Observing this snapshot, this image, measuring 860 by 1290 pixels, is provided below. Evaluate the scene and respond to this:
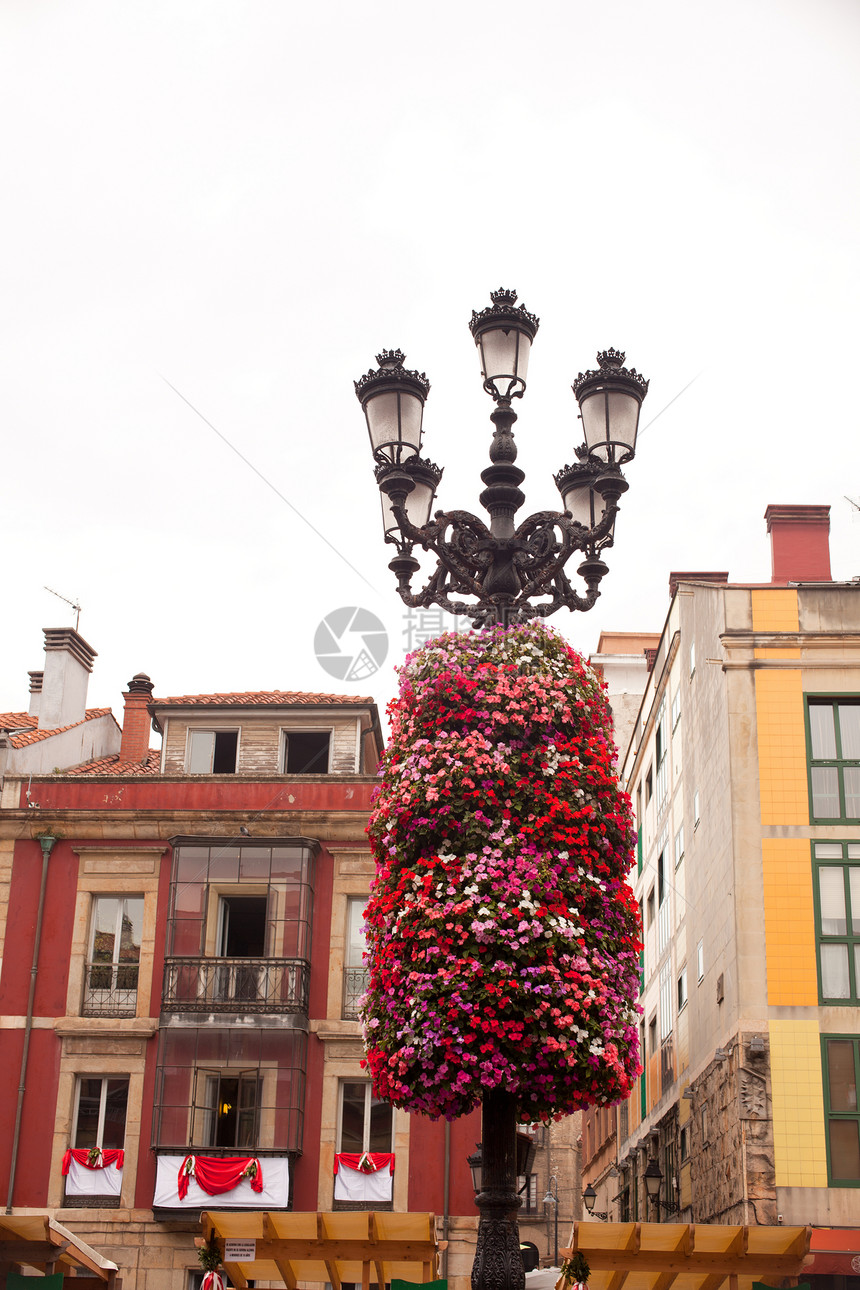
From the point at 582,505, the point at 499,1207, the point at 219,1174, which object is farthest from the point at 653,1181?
the point at 582,505

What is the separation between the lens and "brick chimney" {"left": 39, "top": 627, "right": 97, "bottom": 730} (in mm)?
32438

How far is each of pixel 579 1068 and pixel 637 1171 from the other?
2481 cm

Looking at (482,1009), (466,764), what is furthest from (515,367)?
(482,1009)

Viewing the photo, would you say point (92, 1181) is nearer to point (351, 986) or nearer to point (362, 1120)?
point (362, 1120)

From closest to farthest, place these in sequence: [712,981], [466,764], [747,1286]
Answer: [466,764]
[747,1286]
[712,981]

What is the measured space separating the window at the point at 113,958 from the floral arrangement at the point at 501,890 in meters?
15.2

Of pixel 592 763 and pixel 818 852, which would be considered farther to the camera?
pixel 818 852

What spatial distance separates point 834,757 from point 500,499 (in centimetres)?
1245

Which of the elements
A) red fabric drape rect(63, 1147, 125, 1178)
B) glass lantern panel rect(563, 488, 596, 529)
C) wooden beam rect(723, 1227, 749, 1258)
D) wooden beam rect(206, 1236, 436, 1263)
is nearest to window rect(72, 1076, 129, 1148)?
red fabric drape rect(63, 1147, 125, 1178)

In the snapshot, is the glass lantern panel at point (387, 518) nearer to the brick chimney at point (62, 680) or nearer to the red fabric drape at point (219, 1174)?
the red fabric drape at point (219, 1174)

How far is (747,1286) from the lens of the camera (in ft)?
58.2

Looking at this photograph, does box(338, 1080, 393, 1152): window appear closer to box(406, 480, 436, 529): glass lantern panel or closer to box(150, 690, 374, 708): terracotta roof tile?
box(150, 690, 374, 708): terracotta roof tile

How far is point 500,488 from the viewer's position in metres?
11.2

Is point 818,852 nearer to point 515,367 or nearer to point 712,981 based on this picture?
point 712,981
